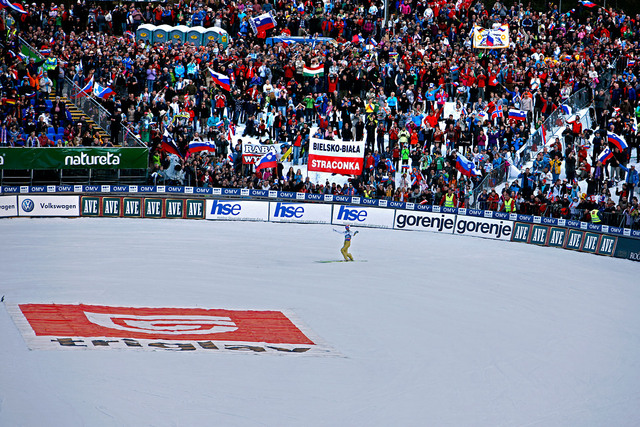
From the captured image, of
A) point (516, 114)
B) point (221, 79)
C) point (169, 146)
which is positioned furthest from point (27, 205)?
point (516, 114)

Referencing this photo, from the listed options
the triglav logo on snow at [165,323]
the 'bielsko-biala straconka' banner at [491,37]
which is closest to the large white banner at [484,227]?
the 'bielsko-biala straconka' banner at [491,37]

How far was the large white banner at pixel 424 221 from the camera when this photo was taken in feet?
129

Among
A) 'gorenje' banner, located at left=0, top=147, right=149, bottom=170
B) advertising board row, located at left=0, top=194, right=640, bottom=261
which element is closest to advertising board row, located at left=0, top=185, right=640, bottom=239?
advertising board row, located at left=0, top=194, right=640, bottom=261

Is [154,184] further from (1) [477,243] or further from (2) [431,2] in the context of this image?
(2) [431,2]

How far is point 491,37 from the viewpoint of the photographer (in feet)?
152

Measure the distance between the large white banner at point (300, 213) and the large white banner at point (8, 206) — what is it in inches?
401

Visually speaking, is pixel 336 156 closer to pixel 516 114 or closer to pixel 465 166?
pixel 465 166

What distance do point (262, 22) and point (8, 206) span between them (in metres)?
17.5

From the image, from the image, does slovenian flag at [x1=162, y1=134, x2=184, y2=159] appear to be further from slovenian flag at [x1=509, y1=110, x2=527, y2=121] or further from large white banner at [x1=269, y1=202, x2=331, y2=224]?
slovenian flag at [x1=509, y1=110, x2=527, y2=121]

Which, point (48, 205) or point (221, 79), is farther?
point (221, 79)

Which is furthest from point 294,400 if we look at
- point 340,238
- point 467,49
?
point 467,49

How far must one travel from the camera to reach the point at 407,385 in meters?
21.5

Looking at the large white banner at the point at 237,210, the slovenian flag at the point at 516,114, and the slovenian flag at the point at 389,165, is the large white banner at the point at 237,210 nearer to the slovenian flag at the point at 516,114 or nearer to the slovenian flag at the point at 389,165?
the slovenian flag at the point at 389,165

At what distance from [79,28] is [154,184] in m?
13.5
